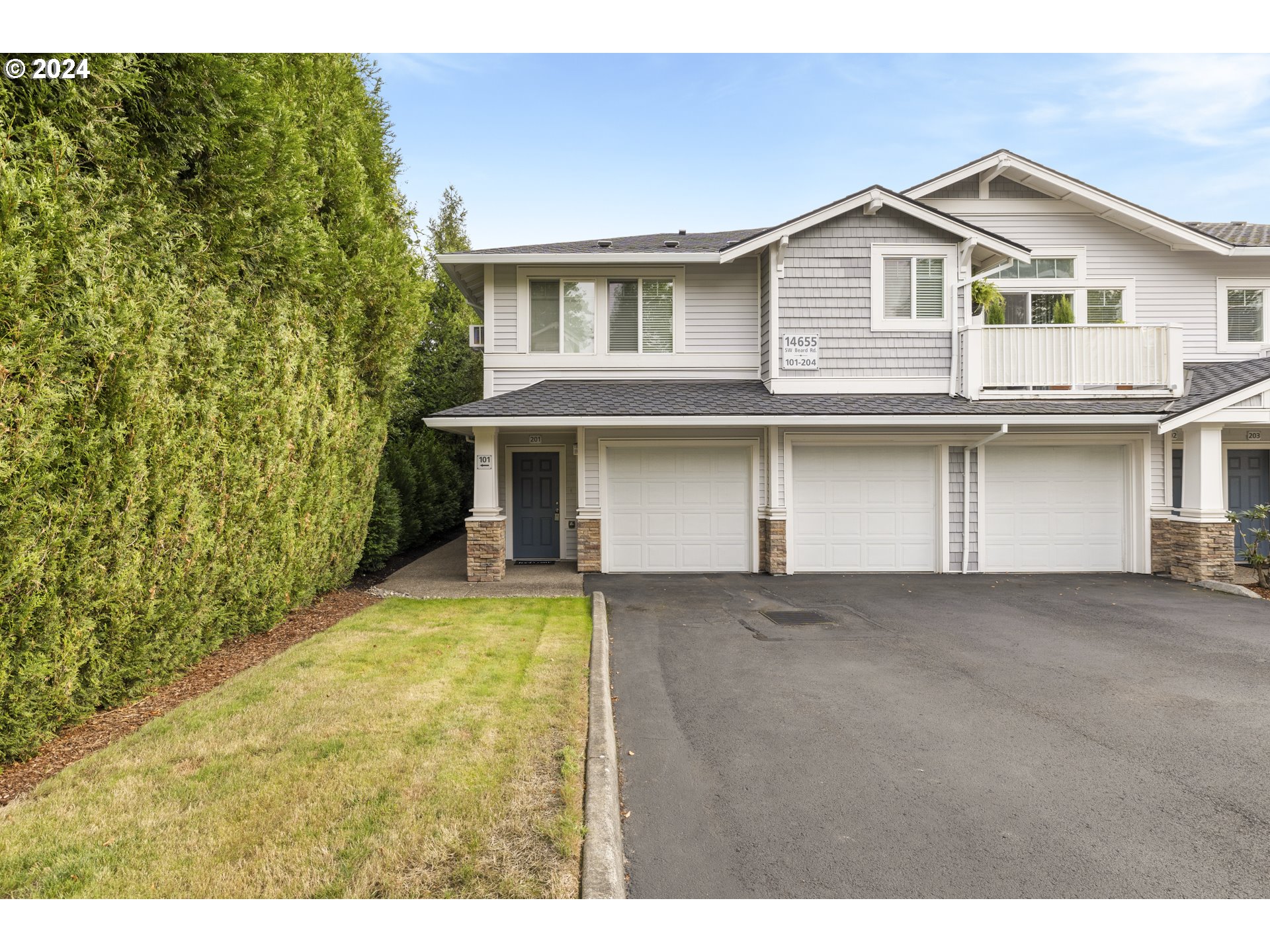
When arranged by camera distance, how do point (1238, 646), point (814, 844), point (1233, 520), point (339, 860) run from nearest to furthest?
point (339, 860)
point (814, 844)
point (1238, 646)
point (1233, 520)

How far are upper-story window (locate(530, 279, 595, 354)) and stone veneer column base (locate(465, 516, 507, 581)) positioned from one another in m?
3.79

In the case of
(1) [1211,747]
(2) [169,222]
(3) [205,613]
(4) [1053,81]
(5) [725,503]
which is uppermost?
(4) [1053,81]

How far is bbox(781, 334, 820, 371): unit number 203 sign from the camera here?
12.3 m

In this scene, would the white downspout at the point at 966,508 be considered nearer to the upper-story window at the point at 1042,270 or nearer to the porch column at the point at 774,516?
the porch column at the point at 774,516

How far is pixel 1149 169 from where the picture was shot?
2002 cm

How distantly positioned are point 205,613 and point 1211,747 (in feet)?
27.2

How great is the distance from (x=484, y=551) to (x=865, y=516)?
7.11 m

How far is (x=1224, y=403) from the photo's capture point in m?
10.6

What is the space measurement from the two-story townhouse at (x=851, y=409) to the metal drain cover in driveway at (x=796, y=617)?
3.08 m

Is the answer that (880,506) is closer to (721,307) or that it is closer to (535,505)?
(721,307)

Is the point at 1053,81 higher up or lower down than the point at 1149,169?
lower down

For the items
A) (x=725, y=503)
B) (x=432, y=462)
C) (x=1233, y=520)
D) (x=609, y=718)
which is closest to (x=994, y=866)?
(x=609, y=718)

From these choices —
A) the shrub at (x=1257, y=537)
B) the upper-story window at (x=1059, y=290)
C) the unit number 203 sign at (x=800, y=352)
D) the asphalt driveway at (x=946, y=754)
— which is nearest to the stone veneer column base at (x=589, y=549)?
the asphalt driveway at (x=946, y=754)

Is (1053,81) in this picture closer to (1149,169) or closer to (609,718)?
(609,718)
